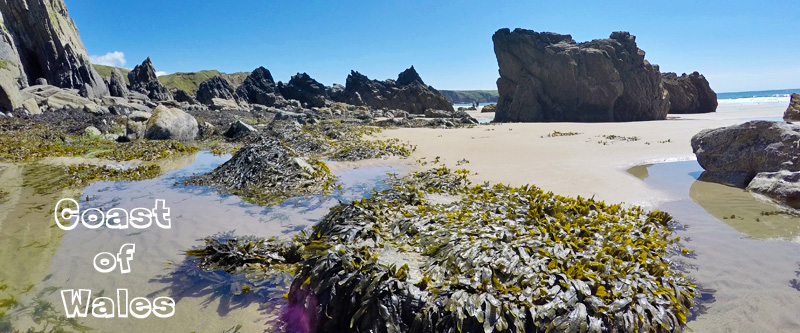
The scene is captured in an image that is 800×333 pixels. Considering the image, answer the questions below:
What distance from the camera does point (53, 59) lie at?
39156mm

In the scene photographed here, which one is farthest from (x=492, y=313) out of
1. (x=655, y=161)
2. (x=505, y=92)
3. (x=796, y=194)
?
(x=505, y=92)

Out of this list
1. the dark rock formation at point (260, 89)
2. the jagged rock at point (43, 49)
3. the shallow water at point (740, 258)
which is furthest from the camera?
the dark rock formation at point (260, 89)

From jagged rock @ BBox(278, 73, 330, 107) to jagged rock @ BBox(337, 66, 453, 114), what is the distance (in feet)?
14.0

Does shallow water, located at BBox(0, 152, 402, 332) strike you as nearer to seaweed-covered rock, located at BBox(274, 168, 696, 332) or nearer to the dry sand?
seaweed-covered rock, located at BBox(274, 168, 696, 332)

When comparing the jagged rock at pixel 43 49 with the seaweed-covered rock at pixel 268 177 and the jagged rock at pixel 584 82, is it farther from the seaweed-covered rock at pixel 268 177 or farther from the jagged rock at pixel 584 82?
the jagged rock at pixel 584 82

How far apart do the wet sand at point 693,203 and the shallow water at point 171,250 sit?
4097 millimetres

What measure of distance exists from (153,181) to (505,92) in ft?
101

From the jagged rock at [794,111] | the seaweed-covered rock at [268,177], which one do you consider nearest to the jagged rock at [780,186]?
the seaweed-covered rock at [268,177]

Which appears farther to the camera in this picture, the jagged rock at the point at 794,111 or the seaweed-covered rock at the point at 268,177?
the jagged rock at the point at 794,111

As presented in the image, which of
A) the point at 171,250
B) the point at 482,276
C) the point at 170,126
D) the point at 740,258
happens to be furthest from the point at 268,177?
the point at 170,126

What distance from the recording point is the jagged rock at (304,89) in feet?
211

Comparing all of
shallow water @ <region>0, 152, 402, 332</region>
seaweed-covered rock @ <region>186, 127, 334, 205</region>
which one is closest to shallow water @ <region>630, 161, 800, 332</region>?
shallow water @ <region>0, 152, 402, 332</region>

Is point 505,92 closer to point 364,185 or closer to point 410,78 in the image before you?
point 364,185

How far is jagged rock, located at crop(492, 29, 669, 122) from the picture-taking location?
1130 inches
